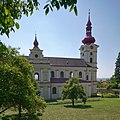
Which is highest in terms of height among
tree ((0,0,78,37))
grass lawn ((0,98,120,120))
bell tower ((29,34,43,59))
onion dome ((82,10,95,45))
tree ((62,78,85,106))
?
onion dome ((82,10,95,45))

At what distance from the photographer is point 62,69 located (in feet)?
167

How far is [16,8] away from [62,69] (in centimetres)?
4622

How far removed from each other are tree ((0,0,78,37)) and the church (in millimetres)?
39020

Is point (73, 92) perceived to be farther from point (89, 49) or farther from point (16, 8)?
point (16, 8)

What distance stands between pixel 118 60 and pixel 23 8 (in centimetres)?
7225

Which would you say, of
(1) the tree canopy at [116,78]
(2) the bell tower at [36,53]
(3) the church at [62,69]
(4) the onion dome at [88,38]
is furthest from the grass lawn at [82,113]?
(1) the tree canopy at [116,78]

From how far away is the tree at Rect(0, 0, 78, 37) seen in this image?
3677mm

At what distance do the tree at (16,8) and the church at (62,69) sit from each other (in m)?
39.0

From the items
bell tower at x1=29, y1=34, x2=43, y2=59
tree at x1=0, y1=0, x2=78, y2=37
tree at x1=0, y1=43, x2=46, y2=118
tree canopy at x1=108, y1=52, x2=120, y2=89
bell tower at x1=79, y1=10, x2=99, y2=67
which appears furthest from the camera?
tree canopy at x1=108, y1=52, x2=120, y2=89

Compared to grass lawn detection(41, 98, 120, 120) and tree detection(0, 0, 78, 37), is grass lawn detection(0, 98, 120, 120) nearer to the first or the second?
grass lawn detection(41, 98, 120, 120)

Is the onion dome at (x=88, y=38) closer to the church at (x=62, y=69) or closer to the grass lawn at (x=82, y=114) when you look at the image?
the church at (x=62, y=69)

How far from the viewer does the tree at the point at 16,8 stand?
368 centimetres

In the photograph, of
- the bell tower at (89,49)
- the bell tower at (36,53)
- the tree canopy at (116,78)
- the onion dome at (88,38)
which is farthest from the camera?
the tree canopy at (116,78)

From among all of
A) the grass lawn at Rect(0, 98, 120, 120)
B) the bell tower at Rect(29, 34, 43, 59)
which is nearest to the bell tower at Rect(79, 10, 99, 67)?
the bell tower at Rect(29, 34, 43, 59)
